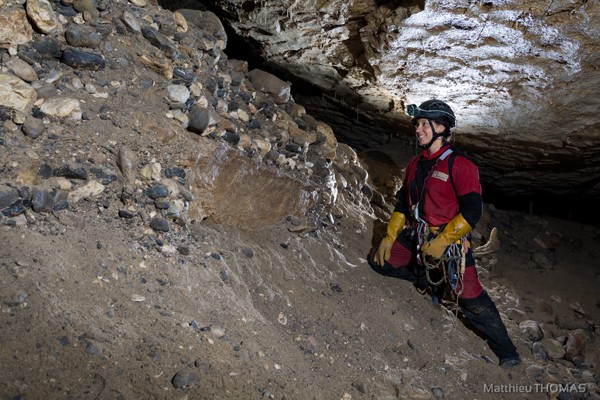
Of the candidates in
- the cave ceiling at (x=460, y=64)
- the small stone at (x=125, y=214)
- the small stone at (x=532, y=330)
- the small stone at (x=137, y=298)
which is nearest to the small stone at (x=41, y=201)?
the small stone at (x=125, y=214)

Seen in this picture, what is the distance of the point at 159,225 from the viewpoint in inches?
116

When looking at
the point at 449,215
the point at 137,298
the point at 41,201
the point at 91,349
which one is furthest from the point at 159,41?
the point at 449,215

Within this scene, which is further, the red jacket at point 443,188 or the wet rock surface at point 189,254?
the red jacket at point 443,188

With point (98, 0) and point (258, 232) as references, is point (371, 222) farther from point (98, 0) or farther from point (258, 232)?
point (98, 0)

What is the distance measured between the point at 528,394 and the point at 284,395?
7.15 ft

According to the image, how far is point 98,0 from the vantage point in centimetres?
353

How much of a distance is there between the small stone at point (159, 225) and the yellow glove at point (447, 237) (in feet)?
7.24

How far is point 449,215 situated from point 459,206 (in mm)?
121

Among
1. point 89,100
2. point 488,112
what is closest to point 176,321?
point 89,100

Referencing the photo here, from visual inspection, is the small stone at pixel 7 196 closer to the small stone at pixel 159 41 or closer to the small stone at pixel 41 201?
the small stone at pixel 41 201

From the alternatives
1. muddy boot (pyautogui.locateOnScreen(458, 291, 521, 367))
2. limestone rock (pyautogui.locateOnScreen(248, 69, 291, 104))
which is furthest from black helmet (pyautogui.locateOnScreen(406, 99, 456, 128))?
limestone rock (pyautogui.locateOnScreen(248, 69, 291, 104))

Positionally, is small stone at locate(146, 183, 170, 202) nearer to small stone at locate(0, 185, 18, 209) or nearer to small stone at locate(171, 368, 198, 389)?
small stone at locate(0, 185, 18, 209)

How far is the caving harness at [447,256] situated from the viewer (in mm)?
3656

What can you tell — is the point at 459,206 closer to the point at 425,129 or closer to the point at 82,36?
the point at 425,129
